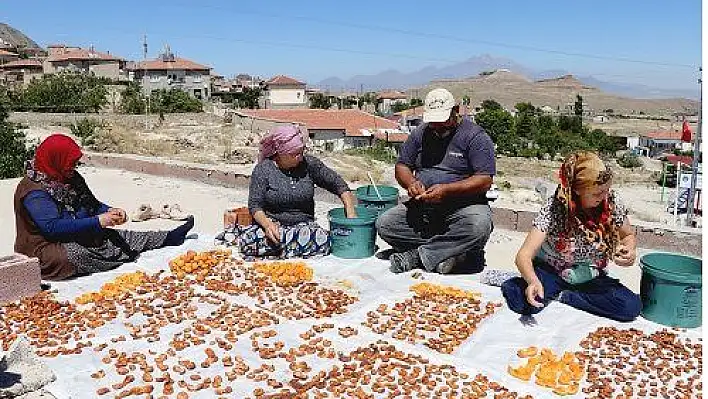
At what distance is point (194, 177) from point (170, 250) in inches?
154

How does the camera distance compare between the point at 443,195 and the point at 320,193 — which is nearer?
the point at 443,195

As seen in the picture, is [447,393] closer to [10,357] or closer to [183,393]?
[183,393]

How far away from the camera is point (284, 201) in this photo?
429cm

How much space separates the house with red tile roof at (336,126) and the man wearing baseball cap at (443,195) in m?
27.4

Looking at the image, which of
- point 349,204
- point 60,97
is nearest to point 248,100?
point 60,97

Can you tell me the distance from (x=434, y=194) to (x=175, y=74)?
176 ft

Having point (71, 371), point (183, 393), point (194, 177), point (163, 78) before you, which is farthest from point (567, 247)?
point (163, 78)

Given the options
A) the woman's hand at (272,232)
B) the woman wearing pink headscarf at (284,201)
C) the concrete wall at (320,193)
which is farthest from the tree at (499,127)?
the woman's hand at (272,232)

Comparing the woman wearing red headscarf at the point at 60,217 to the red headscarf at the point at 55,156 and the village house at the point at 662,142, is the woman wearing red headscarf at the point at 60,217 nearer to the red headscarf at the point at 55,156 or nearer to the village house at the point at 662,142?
the red headscarf at the point at 55,156

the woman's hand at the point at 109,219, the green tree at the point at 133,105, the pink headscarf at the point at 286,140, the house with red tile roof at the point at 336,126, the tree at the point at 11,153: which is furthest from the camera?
the house with red tile roof at the point at 336,126

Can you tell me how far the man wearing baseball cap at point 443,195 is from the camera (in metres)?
3.90

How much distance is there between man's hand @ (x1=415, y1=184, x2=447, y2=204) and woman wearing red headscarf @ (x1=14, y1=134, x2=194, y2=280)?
1.85m

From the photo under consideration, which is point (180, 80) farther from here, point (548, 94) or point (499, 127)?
point (548, 94)

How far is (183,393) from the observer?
250 cm
